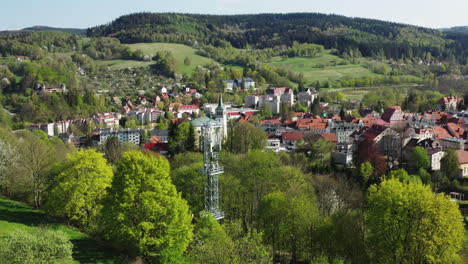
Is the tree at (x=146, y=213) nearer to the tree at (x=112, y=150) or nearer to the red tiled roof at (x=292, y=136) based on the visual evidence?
the tree at (x=112, y=150)

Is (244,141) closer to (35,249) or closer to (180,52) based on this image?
(35,249)

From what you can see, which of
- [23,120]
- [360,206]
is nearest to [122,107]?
[23,120]

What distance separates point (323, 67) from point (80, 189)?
481 ft

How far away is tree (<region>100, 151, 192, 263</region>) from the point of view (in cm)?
2494

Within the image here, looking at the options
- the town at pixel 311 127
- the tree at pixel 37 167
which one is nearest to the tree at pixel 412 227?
the tree at pixel 37 167

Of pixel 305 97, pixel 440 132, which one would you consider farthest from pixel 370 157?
pixel 305 97

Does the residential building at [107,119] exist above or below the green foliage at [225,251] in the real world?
above

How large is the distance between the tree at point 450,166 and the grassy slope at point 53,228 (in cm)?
3668

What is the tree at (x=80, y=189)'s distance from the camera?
28.6 metres

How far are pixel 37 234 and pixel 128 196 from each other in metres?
5.71

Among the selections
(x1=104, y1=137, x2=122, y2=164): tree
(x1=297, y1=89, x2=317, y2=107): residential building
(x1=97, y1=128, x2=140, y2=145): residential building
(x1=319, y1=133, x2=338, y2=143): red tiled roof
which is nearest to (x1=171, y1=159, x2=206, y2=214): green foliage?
(x1=104, y1=137, x2=122, y2=164): tree

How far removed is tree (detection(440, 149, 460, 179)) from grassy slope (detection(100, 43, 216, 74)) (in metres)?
111

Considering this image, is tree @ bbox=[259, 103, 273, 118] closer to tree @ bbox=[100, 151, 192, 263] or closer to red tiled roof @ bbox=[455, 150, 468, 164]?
red tiled roof @ bbox=[455, 150, 468, 164]

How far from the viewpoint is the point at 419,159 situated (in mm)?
49719
